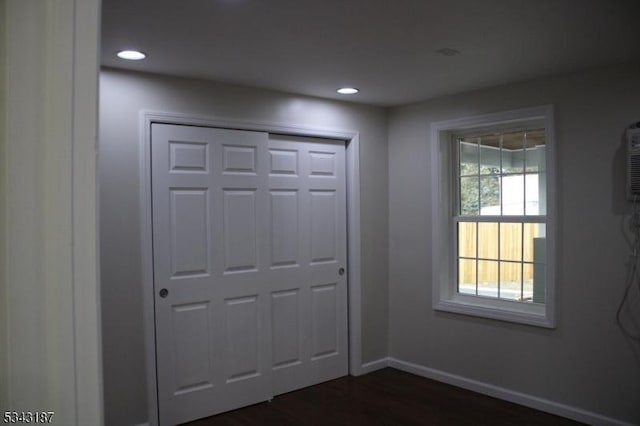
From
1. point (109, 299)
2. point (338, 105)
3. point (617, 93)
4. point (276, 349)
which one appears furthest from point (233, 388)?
point (617, 93)

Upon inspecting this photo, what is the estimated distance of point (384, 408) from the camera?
3740 mm

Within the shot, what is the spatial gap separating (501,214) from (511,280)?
0.55m

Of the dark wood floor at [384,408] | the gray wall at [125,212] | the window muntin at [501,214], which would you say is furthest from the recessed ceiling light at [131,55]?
the window muntin at [501,214]

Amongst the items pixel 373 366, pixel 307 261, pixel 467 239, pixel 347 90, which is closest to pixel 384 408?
pixel 373 366

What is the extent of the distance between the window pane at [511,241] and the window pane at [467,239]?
10.5 inches

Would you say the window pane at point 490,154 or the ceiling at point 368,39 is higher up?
the ceiling at point 368,39

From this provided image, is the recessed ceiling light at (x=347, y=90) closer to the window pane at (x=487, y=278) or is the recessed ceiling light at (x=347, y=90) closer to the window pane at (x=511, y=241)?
the window pane at (x=511, y=241)

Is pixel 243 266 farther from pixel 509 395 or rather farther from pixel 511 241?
pixel 509 395

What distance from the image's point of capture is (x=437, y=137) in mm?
4305

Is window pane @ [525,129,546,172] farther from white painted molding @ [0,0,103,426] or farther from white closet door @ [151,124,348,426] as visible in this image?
white painted molding @ [0,0,103,426]

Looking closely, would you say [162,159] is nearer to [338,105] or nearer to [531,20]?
[338,105]

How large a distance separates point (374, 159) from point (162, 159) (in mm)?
2026

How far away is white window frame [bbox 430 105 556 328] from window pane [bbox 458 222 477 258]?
0.22 feet

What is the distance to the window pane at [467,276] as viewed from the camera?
168 inches
